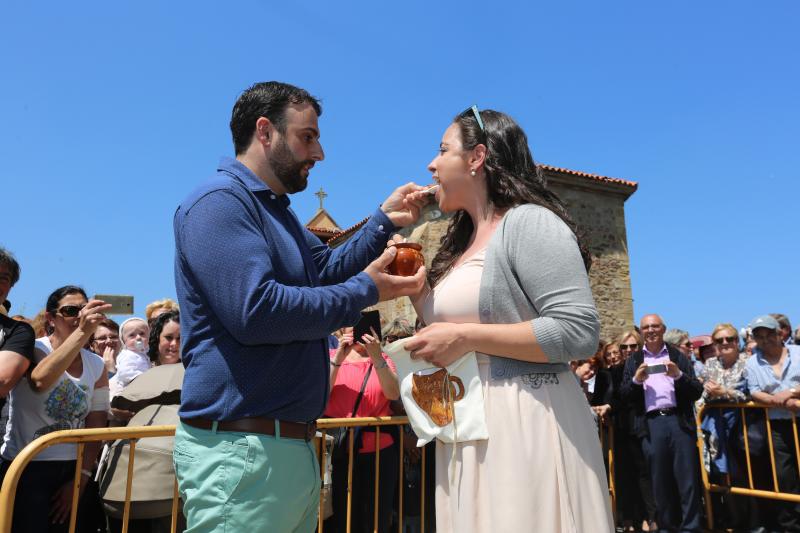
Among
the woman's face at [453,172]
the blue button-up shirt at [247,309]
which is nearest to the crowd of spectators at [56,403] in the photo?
the blue button-up shirt at [247,309]

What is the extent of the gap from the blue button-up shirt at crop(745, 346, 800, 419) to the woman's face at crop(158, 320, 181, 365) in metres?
5.02

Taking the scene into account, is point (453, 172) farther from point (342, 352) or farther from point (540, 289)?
point (342, 352)

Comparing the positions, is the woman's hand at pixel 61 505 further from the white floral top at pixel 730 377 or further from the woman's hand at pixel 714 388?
the white floral top at pixel 730 377

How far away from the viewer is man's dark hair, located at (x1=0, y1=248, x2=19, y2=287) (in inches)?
148

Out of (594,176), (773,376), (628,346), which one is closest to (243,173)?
(773,376)

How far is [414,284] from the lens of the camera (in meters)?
2.12

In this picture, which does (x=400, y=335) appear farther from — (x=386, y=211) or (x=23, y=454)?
(x=23, y=454)

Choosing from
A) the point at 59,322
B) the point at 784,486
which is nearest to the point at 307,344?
the point at 59,322

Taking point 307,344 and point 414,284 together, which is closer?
point 307,344

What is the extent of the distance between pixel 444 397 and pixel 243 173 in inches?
40.8

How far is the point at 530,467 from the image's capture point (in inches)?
71.5

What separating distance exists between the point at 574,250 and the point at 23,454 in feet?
7.32

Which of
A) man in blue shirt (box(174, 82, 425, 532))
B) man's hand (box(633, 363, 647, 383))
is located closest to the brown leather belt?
man in blue shirt (box(174, 82, 425, 532))

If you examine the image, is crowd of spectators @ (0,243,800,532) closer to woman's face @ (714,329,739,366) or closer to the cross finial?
woman's face @ (714,329,739,366)
